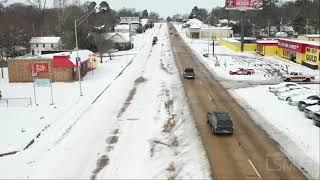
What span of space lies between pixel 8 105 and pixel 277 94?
92.2 ft

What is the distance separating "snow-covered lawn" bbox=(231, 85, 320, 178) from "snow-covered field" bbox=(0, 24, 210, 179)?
5.96 m

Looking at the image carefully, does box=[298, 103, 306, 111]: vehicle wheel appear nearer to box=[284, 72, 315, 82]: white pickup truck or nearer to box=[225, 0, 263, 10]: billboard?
box=[284, 72, 315, 82]: white pickup truck

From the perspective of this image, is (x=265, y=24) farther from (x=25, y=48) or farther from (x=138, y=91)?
(x=138, y=91)

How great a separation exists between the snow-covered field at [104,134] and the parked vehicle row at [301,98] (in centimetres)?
990

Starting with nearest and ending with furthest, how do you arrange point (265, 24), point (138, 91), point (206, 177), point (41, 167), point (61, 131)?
1. point (206, 177)
2. point (41, 167)
3. point (61, 131)
4. point (138, 91)
5. point (265, 24)

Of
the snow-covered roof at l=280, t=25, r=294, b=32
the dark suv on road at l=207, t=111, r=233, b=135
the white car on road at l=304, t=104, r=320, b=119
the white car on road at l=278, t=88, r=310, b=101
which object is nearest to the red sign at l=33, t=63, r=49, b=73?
the white car on road at l=278, t=88, r=310, b=101

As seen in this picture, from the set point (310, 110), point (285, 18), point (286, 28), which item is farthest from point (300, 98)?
point (285, 18)

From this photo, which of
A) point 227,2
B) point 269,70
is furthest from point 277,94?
point 227,2

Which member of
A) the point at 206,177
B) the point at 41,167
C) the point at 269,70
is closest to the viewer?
the point at 206,177

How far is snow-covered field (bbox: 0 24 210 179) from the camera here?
83.8ft

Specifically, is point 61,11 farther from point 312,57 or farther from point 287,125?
point 287,125

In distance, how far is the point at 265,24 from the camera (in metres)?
160

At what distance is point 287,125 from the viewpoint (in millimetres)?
34688

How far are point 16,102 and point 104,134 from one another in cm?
1708
